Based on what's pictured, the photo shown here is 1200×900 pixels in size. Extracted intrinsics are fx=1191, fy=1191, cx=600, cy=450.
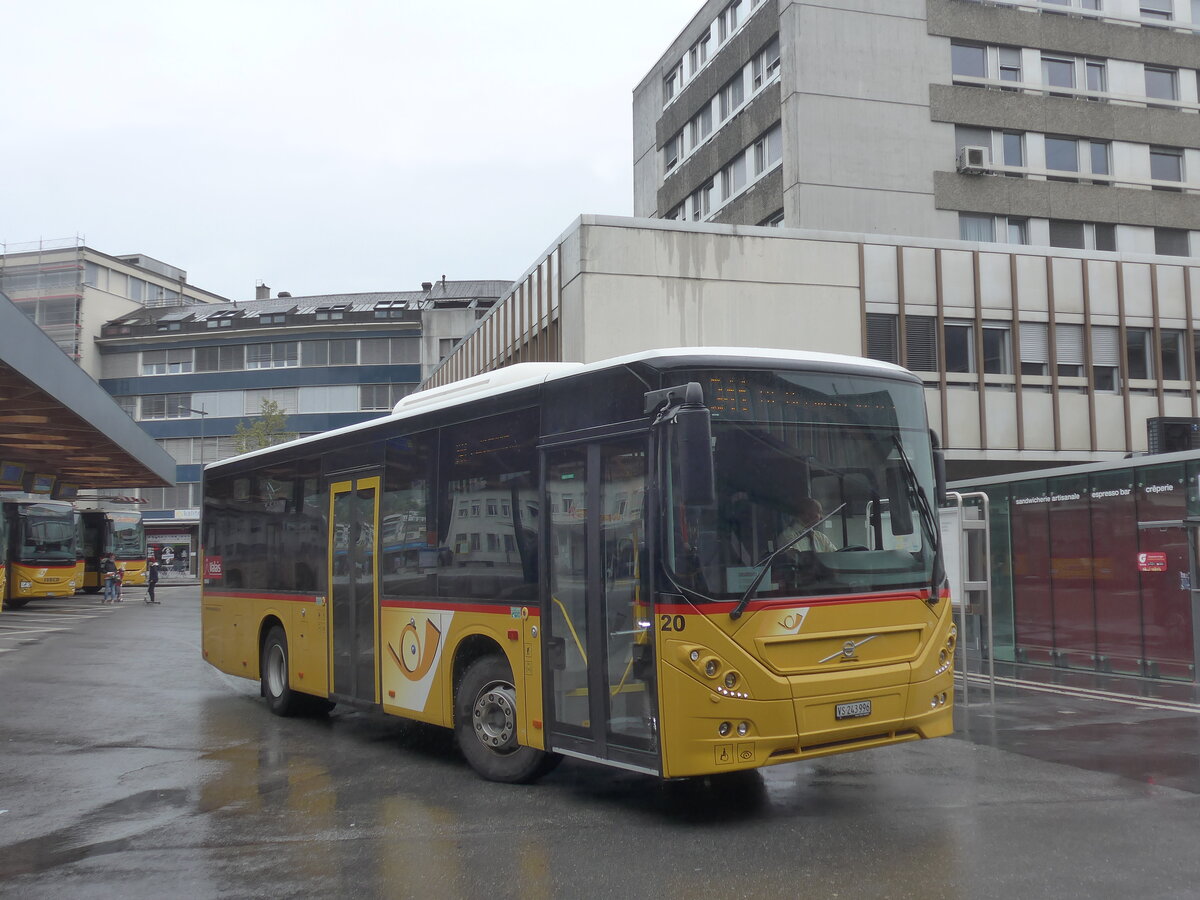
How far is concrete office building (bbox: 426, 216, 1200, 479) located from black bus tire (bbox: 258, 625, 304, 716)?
1190cm

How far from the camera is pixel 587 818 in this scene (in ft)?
25.0

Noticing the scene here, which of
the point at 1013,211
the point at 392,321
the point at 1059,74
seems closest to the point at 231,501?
the point at 1013,211

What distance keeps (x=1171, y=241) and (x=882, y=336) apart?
16543 mm

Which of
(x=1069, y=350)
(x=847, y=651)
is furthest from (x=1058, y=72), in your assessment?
(x=847, y=651)

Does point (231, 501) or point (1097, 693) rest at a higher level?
point (231, 501)

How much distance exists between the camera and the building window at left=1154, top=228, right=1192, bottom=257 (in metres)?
37.2

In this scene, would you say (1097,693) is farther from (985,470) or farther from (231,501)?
(985,470)

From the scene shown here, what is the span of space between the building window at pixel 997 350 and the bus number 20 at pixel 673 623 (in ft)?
72.3

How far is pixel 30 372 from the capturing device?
2186 cm

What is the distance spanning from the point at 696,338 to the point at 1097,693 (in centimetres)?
1276

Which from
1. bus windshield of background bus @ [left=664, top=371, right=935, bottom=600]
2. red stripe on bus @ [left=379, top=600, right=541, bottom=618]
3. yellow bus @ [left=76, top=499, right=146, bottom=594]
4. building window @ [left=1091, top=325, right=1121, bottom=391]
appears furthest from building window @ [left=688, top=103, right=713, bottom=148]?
bus windshield of background bus @ [left=664, top=371, right=935, bottom=600]

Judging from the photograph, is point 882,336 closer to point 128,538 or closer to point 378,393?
point 128,538

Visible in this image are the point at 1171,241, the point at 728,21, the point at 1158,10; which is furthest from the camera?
the point at 728,21

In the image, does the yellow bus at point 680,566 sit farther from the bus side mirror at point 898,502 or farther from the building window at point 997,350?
the building window at point 997,350
